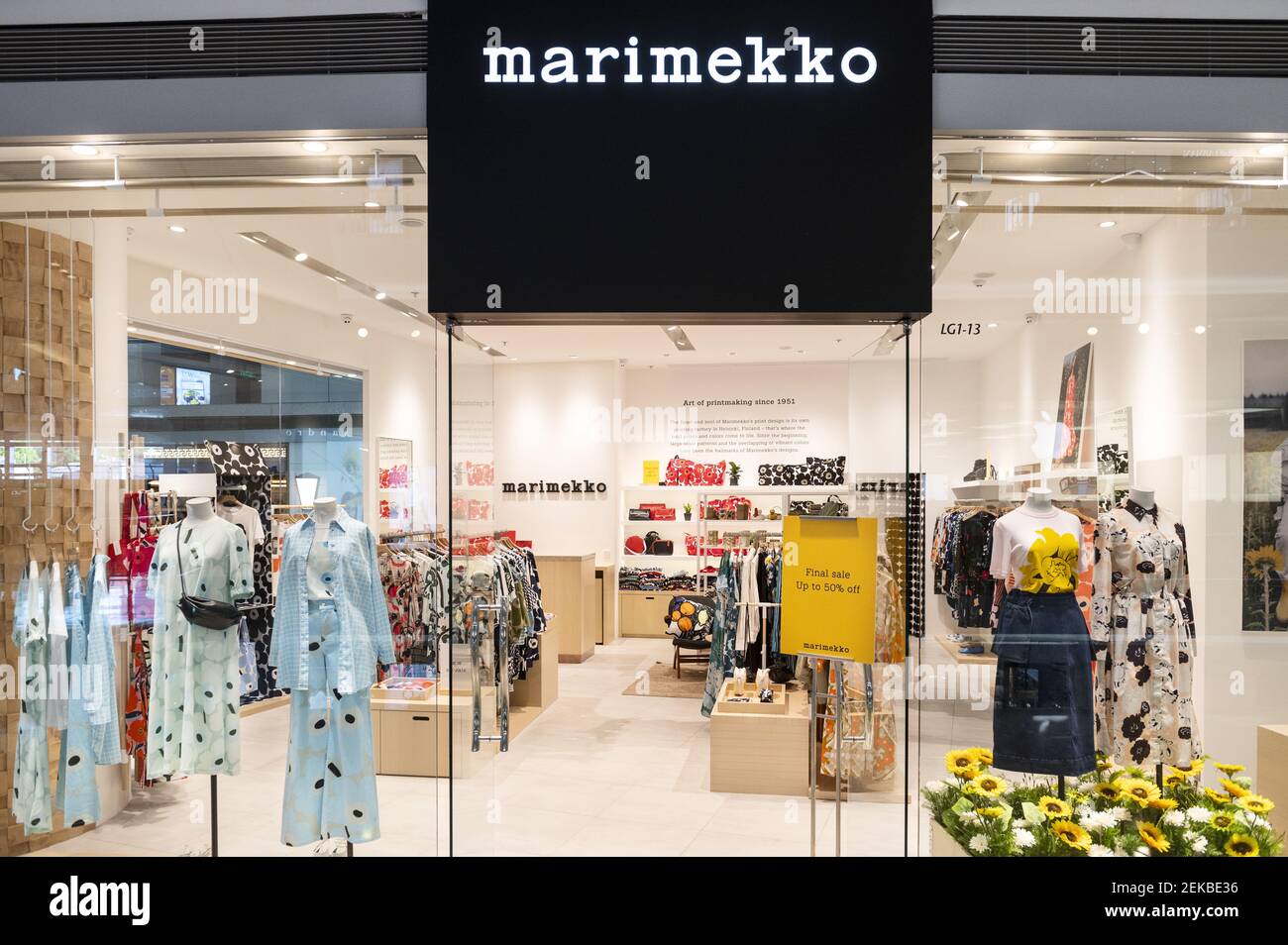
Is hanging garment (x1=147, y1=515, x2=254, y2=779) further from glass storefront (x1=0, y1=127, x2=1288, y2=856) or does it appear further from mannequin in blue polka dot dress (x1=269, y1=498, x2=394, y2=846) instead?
mannequin in blue polka dot dress (x1=269, y1=498, x2=394, y2=846)

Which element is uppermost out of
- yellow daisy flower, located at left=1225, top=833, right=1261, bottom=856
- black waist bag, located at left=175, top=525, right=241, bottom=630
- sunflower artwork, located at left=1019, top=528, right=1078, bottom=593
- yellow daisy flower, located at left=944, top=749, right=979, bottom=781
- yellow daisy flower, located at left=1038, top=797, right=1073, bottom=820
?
sunflower artwork, located at left=1019, top=528, right=1078, bottom=593

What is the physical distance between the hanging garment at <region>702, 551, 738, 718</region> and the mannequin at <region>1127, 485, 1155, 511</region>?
81.5 inches

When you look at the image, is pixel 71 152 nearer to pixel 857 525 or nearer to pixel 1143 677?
pixel 857 525

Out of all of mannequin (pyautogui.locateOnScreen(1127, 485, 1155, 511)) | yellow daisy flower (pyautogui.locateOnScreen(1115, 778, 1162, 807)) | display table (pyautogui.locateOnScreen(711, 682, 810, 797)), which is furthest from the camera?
display table (pyautogui.locateOnScreen(711, 682, 810, 797))

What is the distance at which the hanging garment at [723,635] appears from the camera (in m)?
4.58

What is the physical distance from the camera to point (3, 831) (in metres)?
3.27

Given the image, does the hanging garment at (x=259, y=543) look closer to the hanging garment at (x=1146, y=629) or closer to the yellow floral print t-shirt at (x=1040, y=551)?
the yellow floral print t-shirt at (x=1040, y=551)

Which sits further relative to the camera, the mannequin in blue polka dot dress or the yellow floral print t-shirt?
the yellow floral print t-shirt

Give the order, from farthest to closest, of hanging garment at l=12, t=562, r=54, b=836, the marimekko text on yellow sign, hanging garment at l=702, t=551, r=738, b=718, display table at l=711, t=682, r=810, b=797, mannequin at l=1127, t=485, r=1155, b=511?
1. hanging garment at l=702, t=551, r=738, b=718
2. display table at l=711, t=682, r=810, b=797
3. mannequin at l=1127, t=485, r=1155, b=511
4. hanging garment at l=12, t=562, r=54, b=836
5. the marimekko text on yellow sign

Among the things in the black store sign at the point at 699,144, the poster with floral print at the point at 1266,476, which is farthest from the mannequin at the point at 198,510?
the poster with floral print at the point at 1266,476

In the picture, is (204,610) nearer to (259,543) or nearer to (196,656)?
(196,656)

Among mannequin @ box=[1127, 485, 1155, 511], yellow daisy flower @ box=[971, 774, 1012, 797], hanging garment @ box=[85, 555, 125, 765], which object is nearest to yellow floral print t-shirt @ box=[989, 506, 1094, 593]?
mannequin @ box=[1127, 485, 1155, 511]

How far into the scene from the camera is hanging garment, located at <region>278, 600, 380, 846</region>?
3156mm
